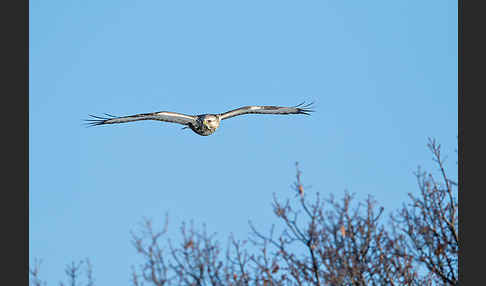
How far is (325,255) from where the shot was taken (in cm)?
1884

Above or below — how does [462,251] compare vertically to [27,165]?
below

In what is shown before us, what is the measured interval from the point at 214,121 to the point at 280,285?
3248mm

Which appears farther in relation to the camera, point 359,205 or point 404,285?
point 359,205

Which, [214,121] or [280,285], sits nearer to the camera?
[280,285]

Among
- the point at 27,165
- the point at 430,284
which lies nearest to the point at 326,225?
the point at 430,284

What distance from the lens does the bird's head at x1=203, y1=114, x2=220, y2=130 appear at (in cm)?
2009

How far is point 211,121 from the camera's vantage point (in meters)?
20.2

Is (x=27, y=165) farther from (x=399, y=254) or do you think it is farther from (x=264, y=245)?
(x=399, y=254)

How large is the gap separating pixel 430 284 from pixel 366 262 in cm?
106

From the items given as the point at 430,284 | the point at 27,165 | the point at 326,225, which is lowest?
the point at 430,284

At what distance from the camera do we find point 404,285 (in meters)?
18.6

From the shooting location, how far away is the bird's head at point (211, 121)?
20094 mm

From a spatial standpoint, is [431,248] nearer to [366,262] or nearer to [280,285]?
[366,262]

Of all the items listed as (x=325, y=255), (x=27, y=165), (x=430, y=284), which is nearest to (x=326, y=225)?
(x=325, y=255)
